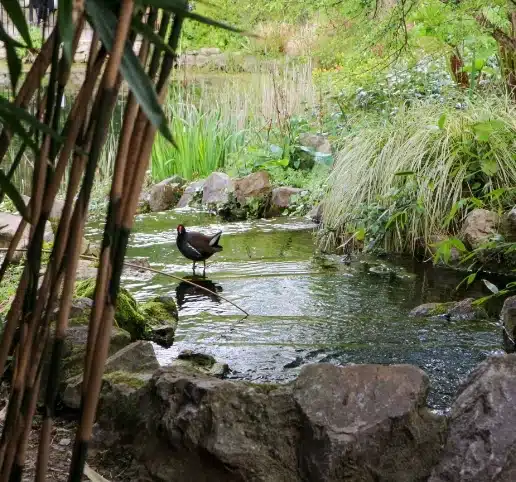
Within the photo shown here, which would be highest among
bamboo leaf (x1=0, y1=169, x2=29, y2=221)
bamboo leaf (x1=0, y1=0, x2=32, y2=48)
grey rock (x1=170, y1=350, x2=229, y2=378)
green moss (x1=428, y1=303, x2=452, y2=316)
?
bamboo leaf (x1=0, y1=0, x2=32, y2=48)

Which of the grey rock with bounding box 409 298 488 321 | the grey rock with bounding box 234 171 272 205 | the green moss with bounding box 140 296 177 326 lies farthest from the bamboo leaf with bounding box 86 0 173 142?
the grey rock with bounding box 234 171 272 205

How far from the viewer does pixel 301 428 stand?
196 cm

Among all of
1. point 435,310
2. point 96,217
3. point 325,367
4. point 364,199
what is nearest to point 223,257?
point 364,199

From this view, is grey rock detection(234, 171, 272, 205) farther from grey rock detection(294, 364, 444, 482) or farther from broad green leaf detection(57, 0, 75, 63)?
broad green leaf detection(57, 0, 75, 63)

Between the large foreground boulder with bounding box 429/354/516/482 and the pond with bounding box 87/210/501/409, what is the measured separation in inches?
34.1

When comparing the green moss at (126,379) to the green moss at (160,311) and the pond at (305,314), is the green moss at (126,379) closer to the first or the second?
the pond at (305,314)

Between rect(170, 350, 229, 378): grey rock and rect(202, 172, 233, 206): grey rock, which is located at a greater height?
rect(202, 172, 233, 206): grey rock

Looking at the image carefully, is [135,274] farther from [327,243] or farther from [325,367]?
[325,367]

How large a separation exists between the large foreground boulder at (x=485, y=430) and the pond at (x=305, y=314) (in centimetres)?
87

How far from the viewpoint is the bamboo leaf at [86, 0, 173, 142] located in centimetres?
69

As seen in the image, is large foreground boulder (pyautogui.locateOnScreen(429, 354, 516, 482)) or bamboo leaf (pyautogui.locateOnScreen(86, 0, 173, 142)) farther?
large foreground boulder (pyautogui.locateOnScreen(429, 354, 516, 482))

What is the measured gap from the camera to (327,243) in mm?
5984

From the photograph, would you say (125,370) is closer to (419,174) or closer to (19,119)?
(19,119)

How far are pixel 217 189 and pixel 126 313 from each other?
14.7 ft
